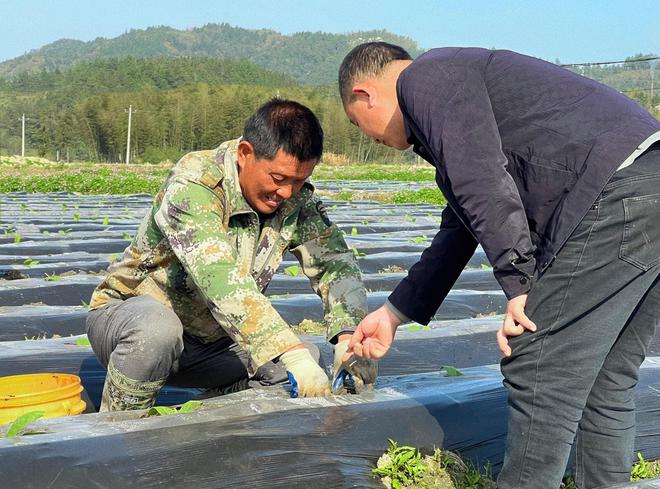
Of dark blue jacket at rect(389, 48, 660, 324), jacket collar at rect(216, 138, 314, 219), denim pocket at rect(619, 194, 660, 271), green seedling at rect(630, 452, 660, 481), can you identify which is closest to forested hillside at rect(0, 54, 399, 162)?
jacket collar at rect(216, 138, 314, 219)

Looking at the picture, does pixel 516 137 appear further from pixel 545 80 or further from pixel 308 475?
pixel 308 475

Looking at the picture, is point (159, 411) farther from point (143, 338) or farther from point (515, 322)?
point (515, 322)

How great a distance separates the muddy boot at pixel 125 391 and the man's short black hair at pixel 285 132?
37.1 inches

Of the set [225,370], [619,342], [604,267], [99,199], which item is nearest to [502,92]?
[604,267]

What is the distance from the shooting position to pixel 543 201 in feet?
6.30

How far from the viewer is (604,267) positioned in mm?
1849

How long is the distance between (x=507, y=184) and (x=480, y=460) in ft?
3.95

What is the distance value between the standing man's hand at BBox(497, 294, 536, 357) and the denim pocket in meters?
0.27

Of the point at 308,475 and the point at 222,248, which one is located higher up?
the point at 222,248

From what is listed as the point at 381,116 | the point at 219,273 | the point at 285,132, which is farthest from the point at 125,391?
the point at 381,116

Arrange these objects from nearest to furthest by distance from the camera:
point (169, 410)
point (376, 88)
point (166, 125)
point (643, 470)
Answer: point (376, 88), point (169, 410), point (643, 470), point (166, 125)

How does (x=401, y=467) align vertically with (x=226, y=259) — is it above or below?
below

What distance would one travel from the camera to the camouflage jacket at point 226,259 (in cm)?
252

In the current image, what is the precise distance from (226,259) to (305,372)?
474 mm
